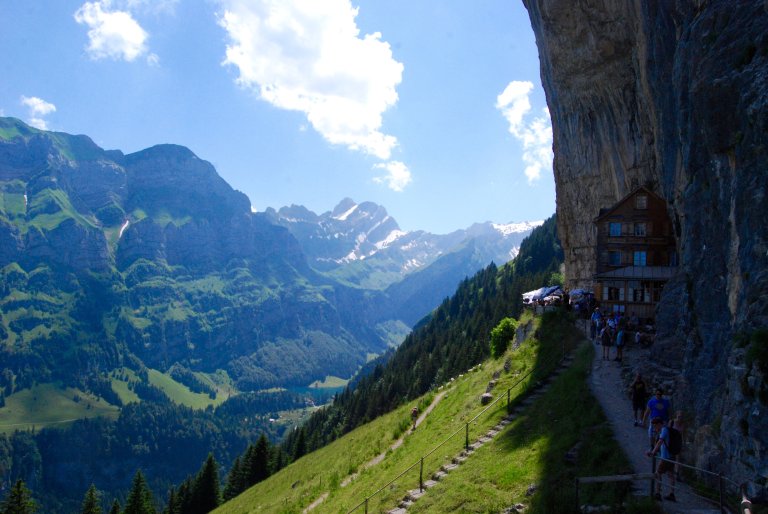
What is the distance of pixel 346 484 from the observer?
34031 millimetres

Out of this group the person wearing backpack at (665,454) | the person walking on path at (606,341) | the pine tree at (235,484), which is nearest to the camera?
the person wearing backpack at (665,454)

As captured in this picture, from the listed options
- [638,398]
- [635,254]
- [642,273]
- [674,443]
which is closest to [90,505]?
[642,273]

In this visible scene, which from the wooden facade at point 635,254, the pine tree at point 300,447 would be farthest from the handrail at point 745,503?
the pine tree at point 300,447

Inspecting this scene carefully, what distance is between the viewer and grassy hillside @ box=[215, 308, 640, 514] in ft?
61.5

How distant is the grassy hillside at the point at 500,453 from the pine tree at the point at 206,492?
143 ft

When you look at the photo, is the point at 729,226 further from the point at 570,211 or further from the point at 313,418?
the point at 313,418

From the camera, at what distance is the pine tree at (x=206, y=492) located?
265 ft

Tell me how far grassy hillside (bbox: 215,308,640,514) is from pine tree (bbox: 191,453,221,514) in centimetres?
4348

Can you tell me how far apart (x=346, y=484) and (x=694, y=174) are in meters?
27.0

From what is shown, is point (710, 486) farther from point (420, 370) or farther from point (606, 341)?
point (420, 370)

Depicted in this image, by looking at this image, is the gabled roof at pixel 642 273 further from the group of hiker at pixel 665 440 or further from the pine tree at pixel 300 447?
the pine tree at pixel 300 447

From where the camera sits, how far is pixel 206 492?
81438mm

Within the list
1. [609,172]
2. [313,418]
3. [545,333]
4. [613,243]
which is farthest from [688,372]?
[313,418]

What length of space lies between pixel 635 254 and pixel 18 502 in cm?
7121
